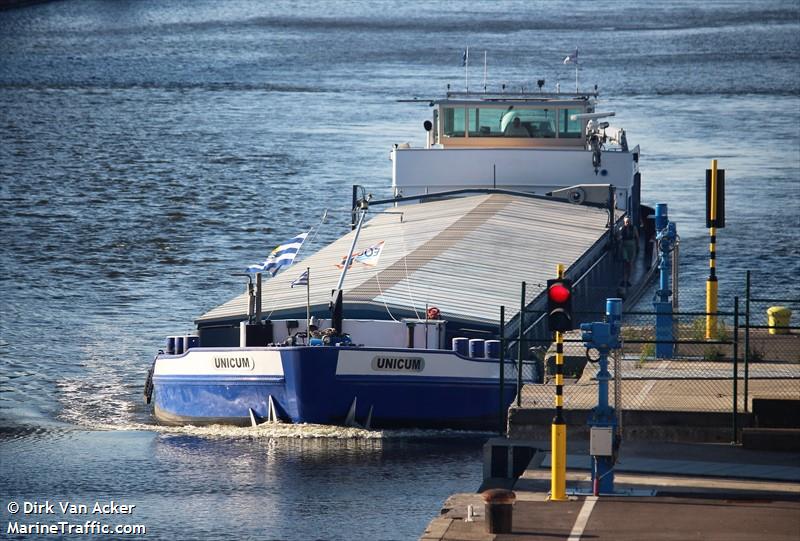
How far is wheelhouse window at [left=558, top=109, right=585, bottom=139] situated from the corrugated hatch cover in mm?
3091

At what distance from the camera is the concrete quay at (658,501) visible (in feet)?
61.9

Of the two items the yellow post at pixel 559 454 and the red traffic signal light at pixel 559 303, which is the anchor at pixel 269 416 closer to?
the yellow post at pixel 559 454

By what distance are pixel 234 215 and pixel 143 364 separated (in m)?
23.3

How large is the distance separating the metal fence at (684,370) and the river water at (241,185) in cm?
233

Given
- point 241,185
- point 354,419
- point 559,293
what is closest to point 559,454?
point 559,293

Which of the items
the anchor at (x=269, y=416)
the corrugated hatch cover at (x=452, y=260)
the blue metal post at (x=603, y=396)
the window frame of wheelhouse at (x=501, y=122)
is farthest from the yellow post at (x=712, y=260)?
the window frame of wheelhouse at (x=501, y=122)

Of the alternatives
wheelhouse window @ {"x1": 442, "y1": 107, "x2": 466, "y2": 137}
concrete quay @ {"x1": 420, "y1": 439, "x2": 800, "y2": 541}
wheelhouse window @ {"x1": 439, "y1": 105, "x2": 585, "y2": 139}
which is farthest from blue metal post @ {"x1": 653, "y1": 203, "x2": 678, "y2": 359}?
wheelhouse window @ {"x1": 442, "y1": 107, "x2": 466, "y2": 137}

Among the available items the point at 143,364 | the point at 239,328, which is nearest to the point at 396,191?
the point at 143,364

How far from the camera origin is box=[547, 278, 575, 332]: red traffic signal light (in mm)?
20016

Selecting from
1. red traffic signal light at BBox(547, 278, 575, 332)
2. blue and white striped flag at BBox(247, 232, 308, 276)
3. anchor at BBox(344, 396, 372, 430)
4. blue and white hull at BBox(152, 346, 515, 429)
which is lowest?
anchor at BBox(344, 396, 372, 430)

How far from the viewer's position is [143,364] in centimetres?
3625

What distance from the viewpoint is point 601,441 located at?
20266mm

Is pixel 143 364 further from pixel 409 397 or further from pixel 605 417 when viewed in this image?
pixel 605 417

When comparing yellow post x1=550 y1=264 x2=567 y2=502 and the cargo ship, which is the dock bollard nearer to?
yellow post x1=550 y1=264 x2=567 y2=502
